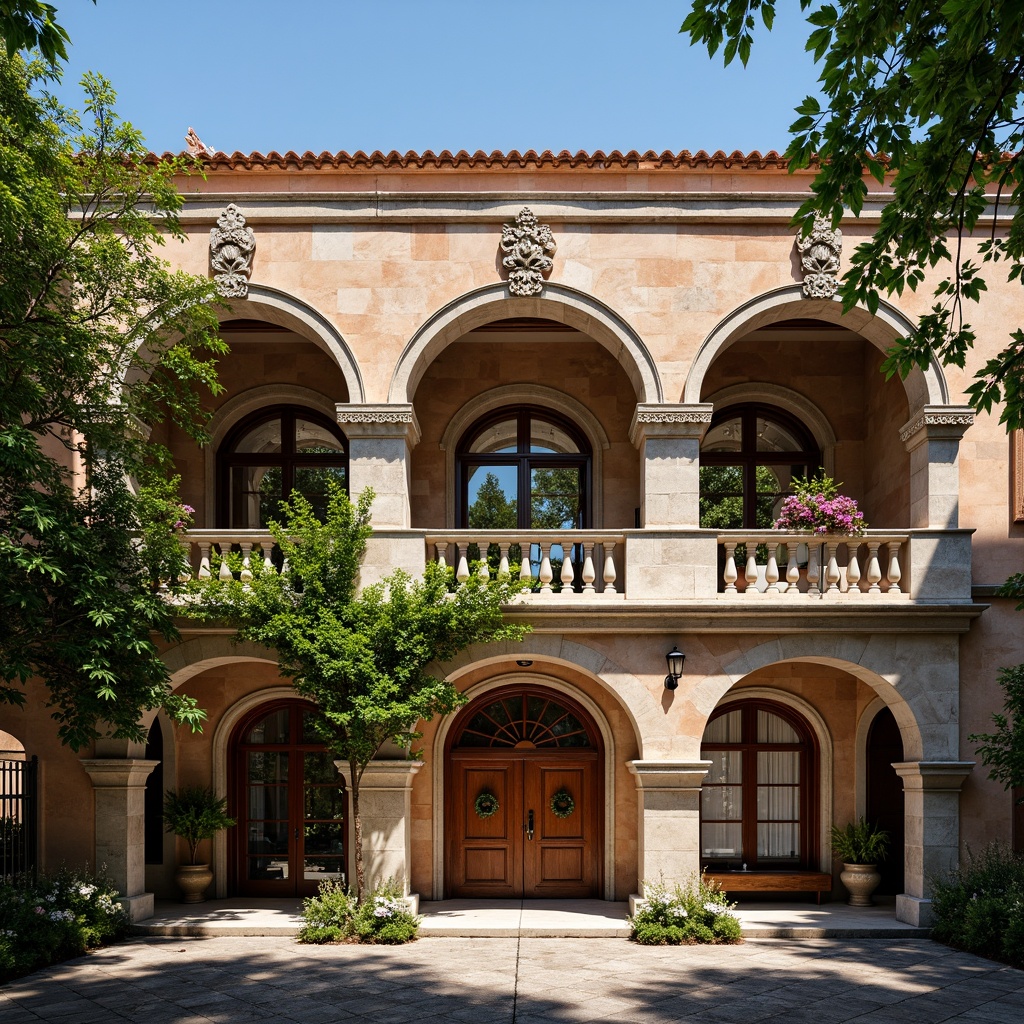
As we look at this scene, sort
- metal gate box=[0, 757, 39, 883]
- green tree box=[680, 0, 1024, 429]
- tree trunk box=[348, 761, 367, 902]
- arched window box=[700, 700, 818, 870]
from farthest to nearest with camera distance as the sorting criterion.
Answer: arched window box=[700, 700, 818, 870]
metal gate box=[0, 757, 39, 883]
tree trunk box=[348, 761, 367, 902]
green tree box=[680, 0, 1024, 429]

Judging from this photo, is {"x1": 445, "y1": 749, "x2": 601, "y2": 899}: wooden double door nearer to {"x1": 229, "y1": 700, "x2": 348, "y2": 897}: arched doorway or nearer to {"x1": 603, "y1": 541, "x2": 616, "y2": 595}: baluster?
{"x1": 229, "y1": 700, "x2": 348, "y2": 897}: arched doorway

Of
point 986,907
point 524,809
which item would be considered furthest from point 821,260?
point 524,809

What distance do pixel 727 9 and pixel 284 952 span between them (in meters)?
10.2

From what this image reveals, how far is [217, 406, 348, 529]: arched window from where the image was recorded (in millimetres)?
15188

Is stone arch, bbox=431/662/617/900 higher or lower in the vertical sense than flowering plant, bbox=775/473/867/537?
lower

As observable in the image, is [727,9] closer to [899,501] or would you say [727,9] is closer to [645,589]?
[645,589]

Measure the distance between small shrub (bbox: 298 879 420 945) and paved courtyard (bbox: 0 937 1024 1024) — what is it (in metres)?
0.24

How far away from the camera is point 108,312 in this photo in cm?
1121

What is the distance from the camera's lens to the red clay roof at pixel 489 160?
12.6 m

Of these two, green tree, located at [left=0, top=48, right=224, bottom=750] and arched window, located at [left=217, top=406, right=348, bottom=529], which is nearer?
green tree, located at [left=0, top=48, right=224, bottom=750]

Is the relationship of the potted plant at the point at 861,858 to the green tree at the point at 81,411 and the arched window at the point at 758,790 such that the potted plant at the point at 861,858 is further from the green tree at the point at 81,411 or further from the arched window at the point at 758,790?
the green tree at the point at 81,411

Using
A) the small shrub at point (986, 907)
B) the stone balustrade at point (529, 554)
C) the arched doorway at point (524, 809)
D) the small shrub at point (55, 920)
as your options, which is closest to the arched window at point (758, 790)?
the arched doorway at point (524, 809)

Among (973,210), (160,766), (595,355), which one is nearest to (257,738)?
(160,766)

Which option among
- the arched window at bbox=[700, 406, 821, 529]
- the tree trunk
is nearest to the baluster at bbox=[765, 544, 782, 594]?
the arched window at bbox=[700, 406, 821, 529]
